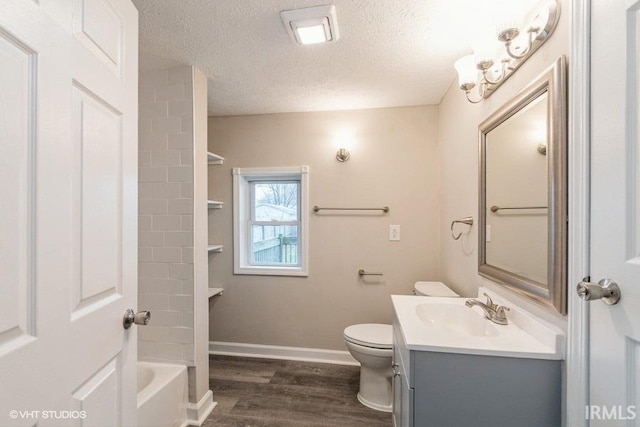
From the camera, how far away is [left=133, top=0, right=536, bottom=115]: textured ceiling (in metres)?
1.37

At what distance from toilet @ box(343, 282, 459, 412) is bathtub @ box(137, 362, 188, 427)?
1123mm

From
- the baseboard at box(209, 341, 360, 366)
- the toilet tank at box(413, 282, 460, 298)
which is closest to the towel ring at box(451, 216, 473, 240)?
the toilet tank at box(413, 282, 460, 298)

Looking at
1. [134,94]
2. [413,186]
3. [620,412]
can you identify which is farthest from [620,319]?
[413,186]

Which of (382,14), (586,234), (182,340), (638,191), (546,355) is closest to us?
(638,191)

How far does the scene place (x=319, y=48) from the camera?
171 centimetres

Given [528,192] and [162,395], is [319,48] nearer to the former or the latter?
[528,192]

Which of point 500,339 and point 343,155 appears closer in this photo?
point 500,339

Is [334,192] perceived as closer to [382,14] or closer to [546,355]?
[382,14]

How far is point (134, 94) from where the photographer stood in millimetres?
1087

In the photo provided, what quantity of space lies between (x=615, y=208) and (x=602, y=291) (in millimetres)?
221

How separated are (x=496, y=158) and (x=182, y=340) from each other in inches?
84.7
